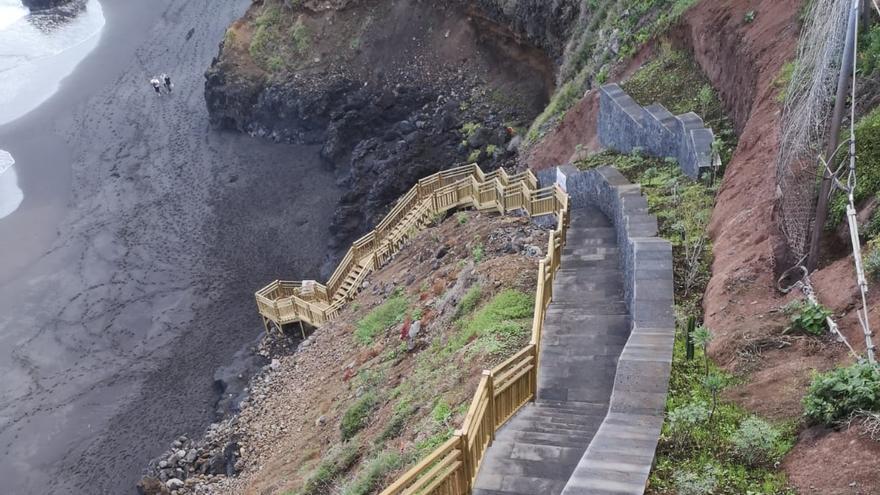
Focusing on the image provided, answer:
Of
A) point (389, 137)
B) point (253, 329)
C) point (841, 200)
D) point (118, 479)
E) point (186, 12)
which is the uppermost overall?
point (186, 12)

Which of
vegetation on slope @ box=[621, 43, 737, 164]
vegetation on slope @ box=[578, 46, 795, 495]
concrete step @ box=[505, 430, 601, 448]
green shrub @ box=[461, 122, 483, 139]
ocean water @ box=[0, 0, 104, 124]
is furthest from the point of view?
ocean water @ box=[0, 0, 104, 124]

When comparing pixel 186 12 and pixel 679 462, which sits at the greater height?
pixel 186 12

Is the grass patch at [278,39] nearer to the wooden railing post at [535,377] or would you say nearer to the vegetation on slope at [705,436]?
the wooden railing post at [535,377]

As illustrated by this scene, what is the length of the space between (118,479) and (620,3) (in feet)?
74.5

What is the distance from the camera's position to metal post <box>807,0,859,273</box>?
6079 mm

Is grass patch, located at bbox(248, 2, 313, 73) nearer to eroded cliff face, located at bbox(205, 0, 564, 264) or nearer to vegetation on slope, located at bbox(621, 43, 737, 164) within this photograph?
eroded cliff face, located at bbox(205, 0, 564, 264)

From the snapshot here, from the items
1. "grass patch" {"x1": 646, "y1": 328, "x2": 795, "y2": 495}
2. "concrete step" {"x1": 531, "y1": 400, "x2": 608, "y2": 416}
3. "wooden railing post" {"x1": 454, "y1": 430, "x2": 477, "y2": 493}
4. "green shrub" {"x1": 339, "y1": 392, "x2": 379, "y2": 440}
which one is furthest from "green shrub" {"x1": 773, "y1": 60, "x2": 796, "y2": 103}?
"green shrub" {"x1": 339, "y1": 392, "x2": 379, "y2": 440}

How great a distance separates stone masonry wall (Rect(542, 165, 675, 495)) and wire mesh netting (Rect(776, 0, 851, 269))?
1.89m

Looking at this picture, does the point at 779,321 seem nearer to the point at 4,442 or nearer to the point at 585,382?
the point at 585,382

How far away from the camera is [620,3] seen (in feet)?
76.9

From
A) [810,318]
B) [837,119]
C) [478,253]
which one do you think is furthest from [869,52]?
[478,253]

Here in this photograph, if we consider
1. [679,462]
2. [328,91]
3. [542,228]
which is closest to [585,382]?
[679,462]

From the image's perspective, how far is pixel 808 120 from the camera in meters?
6.88

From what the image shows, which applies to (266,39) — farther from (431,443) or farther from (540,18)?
(431,443)
